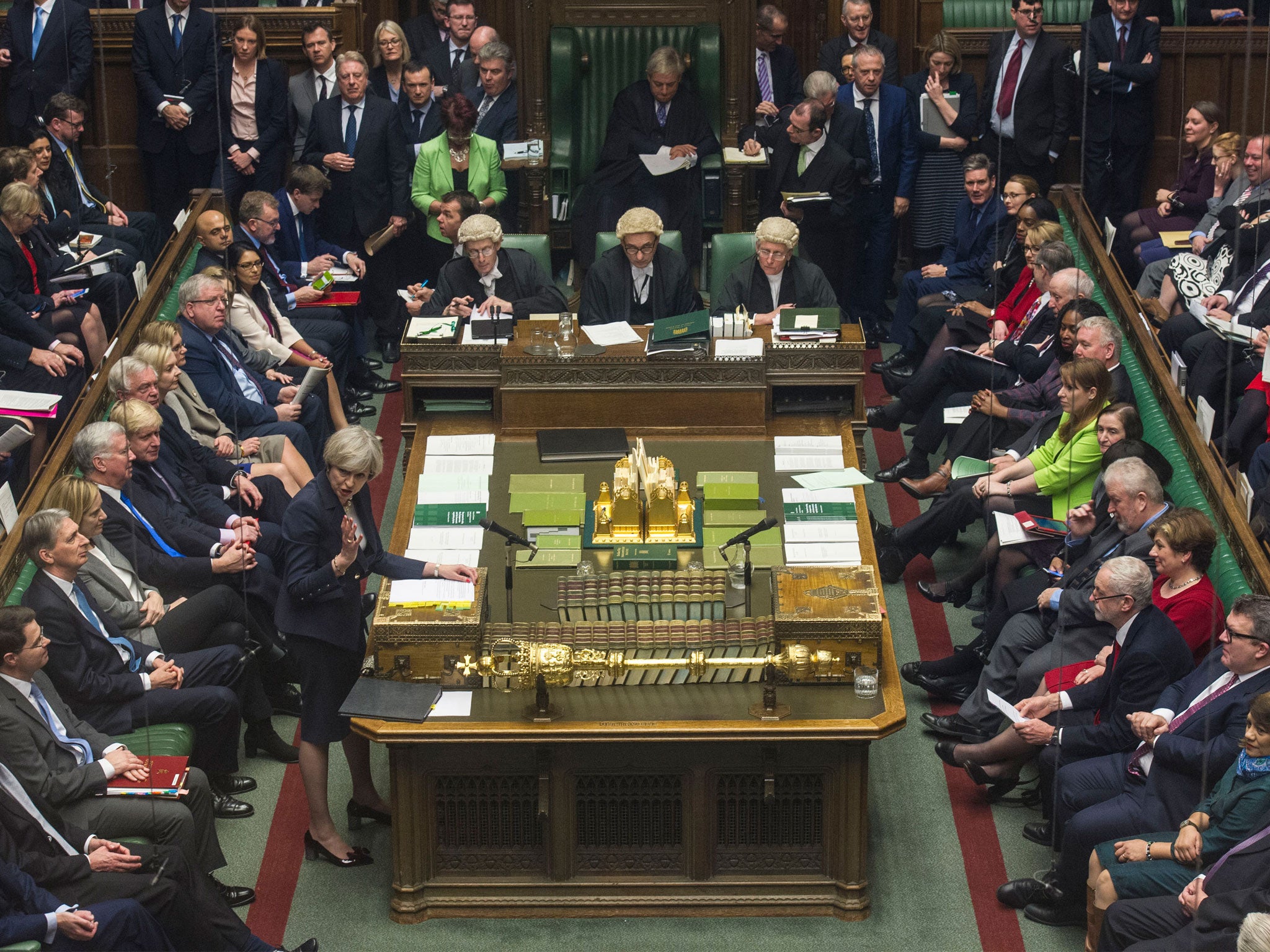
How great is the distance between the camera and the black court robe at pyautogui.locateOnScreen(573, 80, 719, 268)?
9.41 meters

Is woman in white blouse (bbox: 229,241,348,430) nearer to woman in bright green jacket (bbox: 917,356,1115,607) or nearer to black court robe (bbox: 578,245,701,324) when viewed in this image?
black court robe (bbox: 578,245,701,324)

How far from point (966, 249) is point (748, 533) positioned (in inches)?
144

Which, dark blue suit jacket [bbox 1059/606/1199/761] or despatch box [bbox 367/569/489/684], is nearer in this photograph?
dark blue suit jacket [bbox 1059/606/1199/761]

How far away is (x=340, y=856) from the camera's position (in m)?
5.70

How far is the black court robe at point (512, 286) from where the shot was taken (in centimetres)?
791

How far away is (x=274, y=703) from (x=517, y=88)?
4.25m

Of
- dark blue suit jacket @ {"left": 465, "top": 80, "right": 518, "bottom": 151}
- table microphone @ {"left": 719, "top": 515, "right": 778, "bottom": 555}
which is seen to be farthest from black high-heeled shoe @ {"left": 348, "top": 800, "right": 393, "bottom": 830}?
dark blue suit jacket @ {"left": 465, "top": 80, "right": 518, "bottom": 151}

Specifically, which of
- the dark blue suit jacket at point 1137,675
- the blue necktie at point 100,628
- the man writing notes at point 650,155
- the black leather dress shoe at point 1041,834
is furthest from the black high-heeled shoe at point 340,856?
the man writing notes at point 650,155

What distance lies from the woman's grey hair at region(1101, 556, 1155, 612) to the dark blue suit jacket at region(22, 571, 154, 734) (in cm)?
299

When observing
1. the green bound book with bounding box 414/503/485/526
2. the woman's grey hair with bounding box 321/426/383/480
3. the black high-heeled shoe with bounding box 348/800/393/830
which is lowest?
the black high-heeled shoe with bounding box 348/800/393/830

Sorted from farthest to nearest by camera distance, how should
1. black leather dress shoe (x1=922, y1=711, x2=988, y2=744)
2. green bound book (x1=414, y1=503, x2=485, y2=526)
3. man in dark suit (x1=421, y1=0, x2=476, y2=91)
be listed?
man in dark suit (x1=421, y1=0, x2=476, y2=91)
green bound book (x1=414, y1=503, x2=485, y2=526)
black leather dress shoe (x1=922, y1=711, x2=988, y2=744)

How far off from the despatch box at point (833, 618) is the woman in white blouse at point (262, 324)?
10.8 ft

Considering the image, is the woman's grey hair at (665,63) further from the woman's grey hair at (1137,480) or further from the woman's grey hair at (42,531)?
the woman's grey hair at (42,531)

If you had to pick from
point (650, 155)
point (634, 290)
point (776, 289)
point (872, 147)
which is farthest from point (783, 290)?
point (872, 147)
